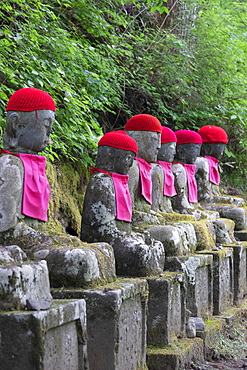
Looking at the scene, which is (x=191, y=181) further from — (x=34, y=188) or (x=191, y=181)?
(x=34, y=188)

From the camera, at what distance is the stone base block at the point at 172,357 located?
455 centimetres

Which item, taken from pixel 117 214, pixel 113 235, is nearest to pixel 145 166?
pixel 117 214

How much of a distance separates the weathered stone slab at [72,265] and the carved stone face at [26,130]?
2.76 feet

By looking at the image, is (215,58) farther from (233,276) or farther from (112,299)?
(112,299)

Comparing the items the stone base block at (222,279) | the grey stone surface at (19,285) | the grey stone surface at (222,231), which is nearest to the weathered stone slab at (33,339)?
the grey stone surface at (19,285)

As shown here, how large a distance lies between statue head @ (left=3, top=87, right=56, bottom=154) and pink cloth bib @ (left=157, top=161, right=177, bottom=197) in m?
2.66

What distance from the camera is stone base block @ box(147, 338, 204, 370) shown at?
4555 millimetres

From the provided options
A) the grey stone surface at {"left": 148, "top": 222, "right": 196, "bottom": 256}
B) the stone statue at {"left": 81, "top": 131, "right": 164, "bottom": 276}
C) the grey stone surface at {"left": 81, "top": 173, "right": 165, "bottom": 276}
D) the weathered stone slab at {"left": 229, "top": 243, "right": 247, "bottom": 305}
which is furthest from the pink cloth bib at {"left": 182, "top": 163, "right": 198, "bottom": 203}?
the grey stone surface at {"left": 81, "top": 173, "right": 165, "bottom": 276}

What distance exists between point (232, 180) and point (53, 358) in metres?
9.42

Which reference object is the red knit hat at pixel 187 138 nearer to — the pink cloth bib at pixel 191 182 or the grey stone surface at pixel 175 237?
the pink cloth bib at pixel 191 182

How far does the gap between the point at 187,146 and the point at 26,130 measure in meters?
4.09

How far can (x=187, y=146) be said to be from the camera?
25.7ft

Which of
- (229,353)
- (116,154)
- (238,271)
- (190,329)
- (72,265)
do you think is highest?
(116,154)

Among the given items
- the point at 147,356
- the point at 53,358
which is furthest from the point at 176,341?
the point at 53,358
